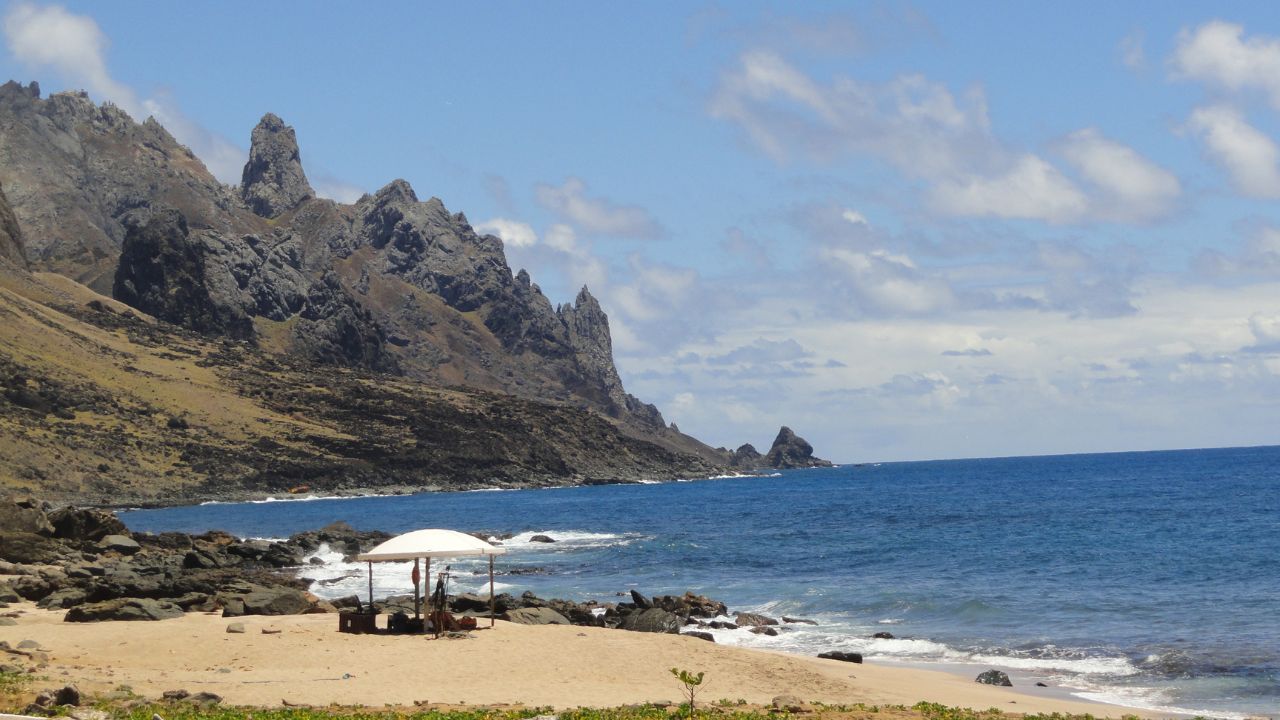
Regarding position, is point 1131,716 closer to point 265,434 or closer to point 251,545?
A: point 251,545

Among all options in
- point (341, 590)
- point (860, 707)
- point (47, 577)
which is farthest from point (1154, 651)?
point (47, 577)

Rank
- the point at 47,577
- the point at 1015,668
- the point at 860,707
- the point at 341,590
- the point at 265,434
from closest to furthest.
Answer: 1. the point at 860,707
2. the point at 1015,668
3. the point at 47,577
4. the point at 341,590
5. the point at 265,434

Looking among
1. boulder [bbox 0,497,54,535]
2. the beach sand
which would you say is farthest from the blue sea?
boulder [bbox 0,497,54,535]

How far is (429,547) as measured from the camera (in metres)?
30.3

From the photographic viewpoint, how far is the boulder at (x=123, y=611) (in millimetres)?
29656

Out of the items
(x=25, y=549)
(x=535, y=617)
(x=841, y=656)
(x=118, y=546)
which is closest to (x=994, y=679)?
(x=841, y=656)

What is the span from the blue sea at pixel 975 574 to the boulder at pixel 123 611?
1593 cm

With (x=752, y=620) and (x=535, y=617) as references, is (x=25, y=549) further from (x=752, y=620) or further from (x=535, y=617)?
(x=752, y=620)

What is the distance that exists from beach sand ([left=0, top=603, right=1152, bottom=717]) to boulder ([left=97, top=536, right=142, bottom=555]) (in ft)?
71.0

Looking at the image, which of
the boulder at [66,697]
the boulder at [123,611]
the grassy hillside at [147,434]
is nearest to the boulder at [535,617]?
the boulder at [123,611]

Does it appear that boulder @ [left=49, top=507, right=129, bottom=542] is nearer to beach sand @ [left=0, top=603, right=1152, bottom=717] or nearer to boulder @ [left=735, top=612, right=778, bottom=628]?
beach sand @ [left=0, top=603, right=1152, bottom=717]

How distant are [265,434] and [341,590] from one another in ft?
470

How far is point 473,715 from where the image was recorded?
59.3 ft

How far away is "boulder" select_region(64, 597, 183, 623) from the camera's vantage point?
29.7 m
